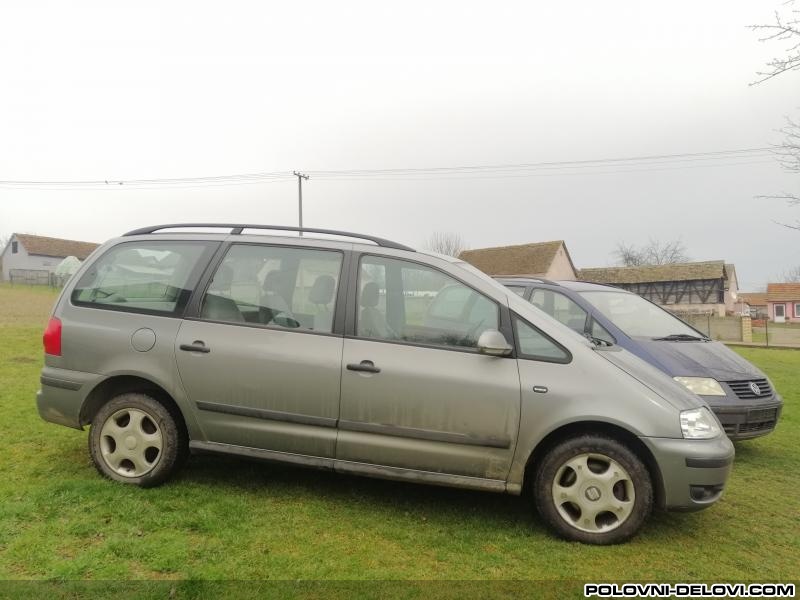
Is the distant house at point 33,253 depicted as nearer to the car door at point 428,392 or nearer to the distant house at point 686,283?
the distant house at point 686,283

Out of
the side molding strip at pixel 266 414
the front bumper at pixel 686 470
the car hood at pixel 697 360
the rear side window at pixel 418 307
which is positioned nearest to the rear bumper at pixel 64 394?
the side molding strip at pixel 266 414

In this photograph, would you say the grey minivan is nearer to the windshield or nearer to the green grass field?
the green grass field

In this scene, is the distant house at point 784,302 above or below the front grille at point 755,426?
above

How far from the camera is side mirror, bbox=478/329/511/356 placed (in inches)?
132

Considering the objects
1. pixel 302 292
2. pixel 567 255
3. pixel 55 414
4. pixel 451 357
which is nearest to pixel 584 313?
pixel 451 357

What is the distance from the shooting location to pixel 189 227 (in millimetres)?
4309

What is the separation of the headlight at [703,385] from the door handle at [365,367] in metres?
3.00

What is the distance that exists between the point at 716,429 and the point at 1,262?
79.6 metres

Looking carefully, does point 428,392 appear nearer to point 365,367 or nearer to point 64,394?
point 365,367

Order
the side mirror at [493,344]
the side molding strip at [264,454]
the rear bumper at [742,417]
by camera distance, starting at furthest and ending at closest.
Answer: the rear bumper at [742,417]
the side molding strip at [264,454]
the side mirror at [493,344]

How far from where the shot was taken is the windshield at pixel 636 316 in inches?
234

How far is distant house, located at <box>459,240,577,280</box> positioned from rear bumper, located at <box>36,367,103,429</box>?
43582mm

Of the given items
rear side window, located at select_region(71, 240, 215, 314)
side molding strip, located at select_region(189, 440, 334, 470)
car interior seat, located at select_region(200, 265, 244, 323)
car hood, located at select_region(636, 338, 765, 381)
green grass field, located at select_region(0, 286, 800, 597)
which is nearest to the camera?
green grass field, located at select_region(0, 286, 800, 597)

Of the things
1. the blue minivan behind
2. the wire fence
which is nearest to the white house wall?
the wire fence
